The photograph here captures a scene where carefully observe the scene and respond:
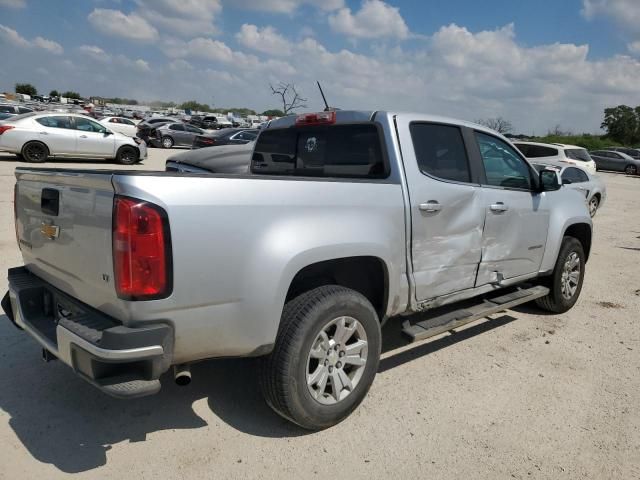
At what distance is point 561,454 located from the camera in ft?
9.66

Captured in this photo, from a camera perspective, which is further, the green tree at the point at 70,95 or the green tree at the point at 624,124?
the green tree at the point at 70,95

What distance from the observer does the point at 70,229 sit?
2639 millimetres

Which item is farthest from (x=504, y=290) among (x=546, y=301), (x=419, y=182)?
(x=419, y=182)

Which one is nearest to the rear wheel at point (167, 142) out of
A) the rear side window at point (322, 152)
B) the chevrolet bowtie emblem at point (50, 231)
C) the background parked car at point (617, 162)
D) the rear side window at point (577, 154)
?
the rear side window at point (577, 154)

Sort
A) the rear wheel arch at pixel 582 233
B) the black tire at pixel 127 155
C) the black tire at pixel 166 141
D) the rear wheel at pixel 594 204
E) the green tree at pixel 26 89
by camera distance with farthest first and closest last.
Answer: the green tree at pixel 26 89 < the black tire at pixel 166 141 < the black tire at pixel 127 155 < the rear wheel at pixel 594 204 < the rear wheel arch at pixel 582 233

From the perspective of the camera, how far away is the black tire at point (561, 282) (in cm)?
509

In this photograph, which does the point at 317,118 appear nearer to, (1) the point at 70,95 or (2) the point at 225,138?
(2) the point at 225,138

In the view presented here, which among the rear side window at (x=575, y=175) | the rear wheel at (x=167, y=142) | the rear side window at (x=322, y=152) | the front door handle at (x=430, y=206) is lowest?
the rear wheel at (x=167, y=142)

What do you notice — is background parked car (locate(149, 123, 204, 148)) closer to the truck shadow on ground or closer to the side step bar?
the truck shadow on ground

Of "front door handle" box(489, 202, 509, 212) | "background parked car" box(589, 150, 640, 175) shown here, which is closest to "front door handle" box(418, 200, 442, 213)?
"front door handle" box(489, 202, 509, 212)

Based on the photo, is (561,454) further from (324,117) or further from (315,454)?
(324,117)

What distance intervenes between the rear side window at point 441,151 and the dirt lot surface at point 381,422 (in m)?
1.51

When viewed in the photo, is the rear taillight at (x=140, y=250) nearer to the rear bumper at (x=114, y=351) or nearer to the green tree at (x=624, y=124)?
the rear bumper at (x=114, y=351)

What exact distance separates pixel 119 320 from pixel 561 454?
2.55 m
